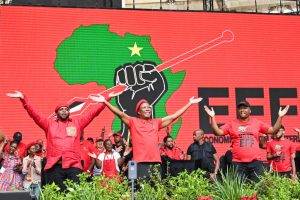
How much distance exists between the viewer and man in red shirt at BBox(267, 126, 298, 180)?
9.81 meters

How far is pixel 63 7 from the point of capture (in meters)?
14.0

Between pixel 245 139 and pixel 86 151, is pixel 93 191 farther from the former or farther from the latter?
pixel 86 151

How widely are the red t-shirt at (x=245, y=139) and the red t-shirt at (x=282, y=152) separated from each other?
2.28 metres

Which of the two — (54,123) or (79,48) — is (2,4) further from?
(54,123)

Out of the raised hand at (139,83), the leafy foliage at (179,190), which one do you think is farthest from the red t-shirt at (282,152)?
the raised hand at (139,83)

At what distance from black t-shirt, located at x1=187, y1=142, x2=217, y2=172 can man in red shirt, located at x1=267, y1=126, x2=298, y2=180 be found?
984 millimetres

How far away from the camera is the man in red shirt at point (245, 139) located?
752 centimetres

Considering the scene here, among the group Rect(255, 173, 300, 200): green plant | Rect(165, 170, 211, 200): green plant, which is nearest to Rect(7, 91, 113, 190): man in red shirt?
Rect(165, 170, 211, 200): green plant

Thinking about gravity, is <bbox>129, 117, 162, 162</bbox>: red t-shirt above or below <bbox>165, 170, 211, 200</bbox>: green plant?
above

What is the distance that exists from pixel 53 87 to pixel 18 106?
0.93 m

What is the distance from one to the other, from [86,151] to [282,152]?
11.1 ft

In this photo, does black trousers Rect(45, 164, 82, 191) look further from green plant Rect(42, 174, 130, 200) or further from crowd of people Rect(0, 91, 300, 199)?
green plant Rect(42, 174, 130, 200)

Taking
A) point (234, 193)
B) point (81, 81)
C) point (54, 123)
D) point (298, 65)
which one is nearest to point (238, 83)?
point (298, 65)

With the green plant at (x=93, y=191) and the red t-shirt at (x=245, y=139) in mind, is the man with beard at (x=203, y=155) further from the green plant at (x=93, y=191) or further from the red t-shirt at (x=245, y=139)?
the green plant at (x=93, y=191)
